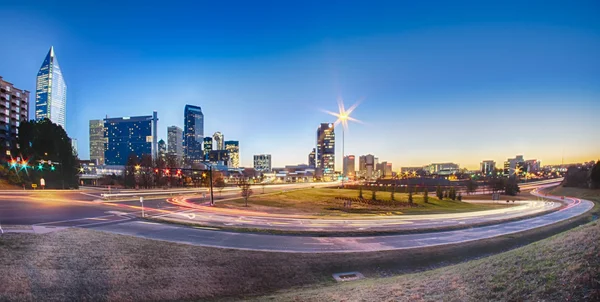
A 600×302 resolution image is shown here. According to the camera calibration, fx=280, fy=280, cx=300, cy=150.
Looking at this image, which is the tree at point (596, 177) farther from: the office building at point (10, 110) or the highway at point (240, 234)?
the office building at point (10, 110)

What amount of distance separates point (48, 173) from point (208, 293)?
71360 mm

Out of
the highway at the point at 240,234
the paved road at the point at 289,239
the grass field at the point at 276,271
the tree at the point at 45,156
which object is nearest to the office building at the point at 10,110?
the tree at the point at 45,156

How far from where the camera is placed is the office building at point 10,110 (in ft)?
266

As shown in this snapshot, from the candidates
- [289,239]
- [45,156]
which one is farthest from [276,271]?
[45,156]

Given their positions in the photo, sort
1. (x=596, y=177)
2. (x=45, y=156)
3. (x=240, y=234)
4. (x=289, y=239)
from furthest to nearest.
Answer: (x=596, y=177) → (x=45, y=156) → (x=240, y=234) → (x=289, y=239)

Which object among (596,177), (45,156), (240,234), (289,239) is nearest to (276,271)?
(289,239)

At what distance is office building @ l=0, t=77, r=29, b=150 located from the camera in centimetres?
8094

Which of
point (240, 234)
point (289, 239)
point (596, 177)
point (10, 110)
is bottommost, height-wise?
point (289, 239)

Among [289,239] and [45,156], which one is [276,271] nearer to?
[289,239]

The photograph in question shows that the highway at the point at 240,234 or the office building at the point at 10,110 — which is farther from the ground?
the office building at the point at 10,110

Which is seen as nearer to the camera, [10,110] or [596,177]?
[596,177]

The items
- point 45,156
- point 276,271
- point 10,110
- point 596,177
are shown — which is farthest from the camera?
point 10,110

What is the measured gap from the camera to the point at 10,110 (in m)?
83.7

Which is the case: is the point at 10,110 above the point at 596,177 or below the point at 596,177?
above
